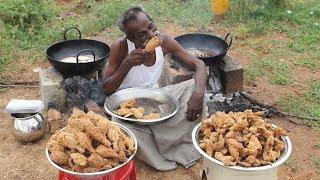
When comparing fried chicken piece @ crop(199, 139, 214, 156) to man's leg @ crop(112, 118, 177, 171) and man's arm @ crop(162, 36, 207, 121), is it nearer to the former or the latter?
man's arm @ crop(162, 36, 207, 121)

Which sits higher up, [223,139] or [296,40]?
[223,139]

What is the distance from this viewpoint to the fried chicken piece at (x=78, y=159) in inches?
110

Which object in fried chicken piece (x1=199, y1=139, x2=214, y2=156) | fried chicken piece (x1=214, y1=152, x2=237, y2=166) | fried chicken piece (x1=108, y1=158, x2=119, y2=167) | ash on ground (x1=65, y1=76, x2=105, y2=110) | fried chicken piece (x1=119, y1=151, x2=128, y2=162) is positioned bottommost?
ash on ground (x1=65, y1=76, x2=105, y2=110)

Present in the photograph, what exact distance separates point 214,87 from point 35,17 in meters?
4.03

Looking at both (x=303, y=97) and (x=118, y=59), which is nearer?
(x=118, y=59)

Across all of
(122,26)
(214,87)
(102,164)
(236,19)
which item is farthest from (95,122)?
(236,19)

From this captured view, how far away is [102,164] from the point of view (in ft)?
9.33

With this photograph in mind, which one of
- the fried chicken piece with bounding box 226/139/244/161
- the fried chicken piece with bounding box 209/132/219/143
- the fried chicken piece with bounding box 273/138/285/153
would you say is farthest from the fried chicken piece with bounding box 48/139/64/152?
the fried chicken piece with bounding box 273/138/285/153

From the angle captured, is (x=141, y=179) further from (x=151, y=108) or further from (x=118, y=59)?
(x=118, y=59)

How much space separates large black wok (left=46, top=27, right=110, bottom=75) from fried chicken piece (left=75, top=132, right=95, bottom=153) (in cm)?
193

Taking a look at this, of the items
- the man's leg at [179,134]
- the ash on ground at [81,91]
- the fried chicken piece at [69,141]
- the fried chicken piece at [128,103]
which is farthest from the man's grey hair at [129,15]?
the fried chicken piece at [69,141]

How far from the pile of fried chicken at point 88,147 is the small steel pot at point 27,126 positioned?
62.9 inches

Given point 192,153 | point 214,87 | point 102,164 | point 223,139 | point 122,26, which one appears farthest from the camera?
point 214,87

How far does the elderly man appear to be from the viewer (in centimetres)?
398
